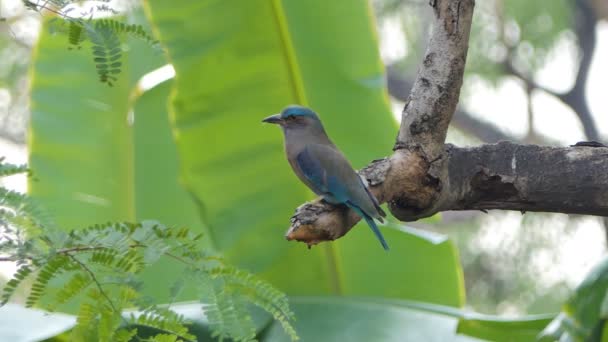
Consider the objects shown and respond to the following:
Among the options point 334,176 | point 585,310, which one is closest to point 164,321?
point 334,176

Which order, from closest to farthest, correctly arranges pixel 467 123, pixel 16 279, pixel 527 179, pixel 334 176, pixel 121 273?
pixel 16 279, pixel 121 273, pixel 527 179, pixel 334 176, pixel 467 123

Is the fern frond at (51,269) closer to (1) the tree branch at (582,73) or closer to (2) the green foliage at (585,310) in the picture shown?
(2) the green foliage at (585,310)

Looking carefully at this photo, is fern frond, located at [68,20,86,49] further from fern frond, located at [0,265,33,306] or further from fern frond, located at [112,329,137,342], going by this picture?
fern frond, located at [112,329,137,342]

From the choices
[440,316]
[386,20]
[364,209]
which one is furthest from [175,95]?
[386,20]

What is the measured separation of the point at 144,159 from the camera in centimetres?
547

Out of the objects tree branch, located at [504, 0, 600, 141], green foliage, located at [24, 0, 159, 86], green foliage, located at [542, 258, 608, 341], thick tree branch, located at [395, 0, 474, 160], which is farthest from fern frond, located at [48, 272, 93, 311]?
tree branch, located at [504, 0, 600, 141]

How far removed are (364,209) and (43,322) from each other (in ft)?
4.90

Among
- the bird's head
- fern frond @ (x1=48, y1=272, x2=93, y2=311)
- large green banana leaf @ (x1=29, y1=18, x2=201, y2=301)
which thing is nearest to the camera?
fern frond @ (x1=48, y1=272, x2=93, y2=311)

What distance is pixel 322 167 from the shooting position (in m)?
2.97

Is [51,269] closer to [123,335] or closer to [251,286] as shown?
[123,335]

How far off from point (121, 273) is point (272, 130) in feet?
6.65

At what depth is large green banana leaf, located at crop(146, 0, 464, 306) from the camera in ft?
14.0

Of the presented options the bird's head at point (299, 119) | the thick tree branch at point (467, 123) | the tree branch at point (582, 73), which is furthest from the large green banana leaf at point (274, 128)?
the thick tree branch at point (467, 123)

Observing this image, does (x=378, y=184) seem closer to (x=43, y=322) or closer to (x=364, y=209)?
(x=364, y=209)
